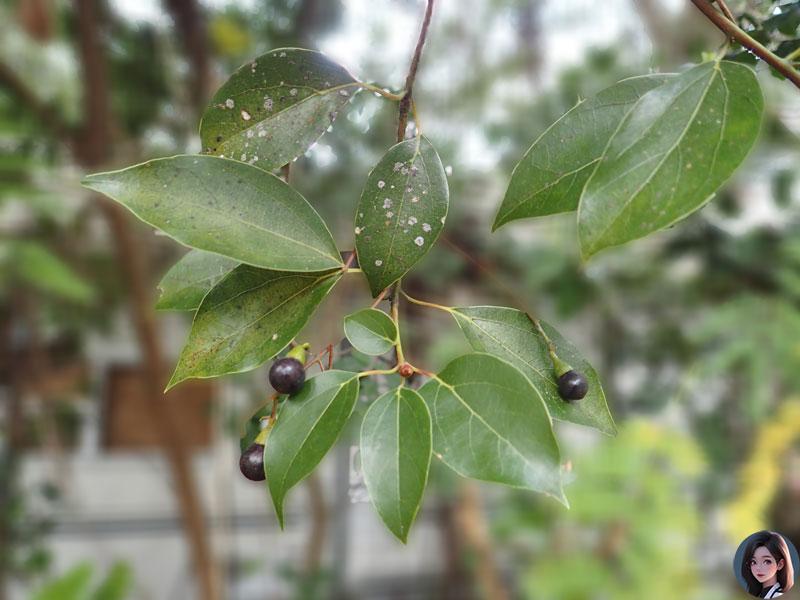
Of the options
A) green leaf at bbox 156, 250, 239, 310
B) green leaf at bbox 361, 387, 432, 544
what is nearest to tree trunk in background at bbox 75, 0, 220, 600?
green leaf at bbox 156, 250, 239, 310

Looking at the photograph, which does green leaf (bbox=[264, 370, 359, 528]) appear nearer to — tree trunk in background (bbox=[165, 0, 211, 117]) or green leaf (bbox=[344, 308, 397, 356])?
green leaf (bbox=[344, 308, 397, 356])

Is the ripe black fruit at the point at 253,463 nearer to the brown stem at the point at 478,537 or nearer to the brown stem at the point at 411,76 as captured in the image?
the brown stem at the point at 411,76

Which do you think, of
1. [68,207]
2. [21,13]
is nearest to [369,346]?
[21,13]

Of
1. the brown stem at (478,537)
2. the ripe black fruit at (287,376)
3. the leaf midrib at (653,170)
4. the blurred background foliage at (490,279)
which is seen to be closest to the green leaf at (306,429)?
the ripe black fruit at (287,376)

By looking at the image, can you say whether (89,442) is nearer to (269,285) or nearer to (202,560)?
(202,560)

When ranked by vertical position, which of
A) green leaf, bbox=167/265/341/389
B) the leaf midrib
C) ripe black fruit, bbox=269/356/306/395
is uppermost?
the leaf midrib
